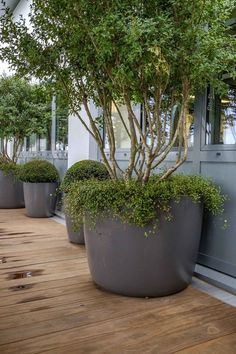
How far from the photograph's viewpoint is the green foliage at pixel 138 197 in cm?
223

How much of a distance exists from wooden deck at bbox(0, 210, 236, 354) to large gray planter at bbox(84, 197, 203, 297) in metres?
0.10

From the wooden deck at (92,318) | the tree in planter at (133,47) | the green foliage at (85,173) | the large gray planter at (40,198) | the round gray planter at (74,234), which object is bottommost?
the wooden deck at (92,318)

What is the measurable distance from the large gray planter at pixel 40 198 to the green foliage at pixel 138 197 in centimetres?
282

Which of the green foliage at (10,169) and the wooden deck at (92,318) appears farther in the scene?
the green foliage at (10,169)

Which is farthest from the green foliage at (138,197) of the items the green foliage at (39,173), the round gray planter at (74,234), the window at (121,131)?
the green foliage at (39,173)

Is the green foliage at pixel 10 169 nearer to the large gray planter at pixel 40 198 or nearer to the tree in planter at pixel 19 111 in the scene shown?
the tree in planter at pixel 19 111

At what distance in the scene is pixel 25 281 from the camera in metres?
2.63

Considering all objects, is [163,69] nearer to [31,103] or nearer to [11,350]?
[11,350]

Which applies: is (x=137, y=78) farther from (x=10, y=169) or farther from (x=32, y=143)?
(x=32, y=143)

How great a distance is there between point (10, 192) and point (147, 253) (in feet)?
14.8

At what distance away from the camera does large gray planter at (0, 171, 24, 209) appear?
616cm

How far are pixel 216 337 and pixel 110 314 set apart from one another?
0.64m

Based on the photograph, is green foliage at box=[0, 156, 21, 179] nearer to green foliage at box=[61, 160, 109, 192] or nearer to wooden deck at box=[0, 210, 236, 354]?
green foliage at box=[61, 160, 109, 192]

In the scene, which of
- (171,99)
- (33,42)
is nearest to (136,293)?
(171,99)
